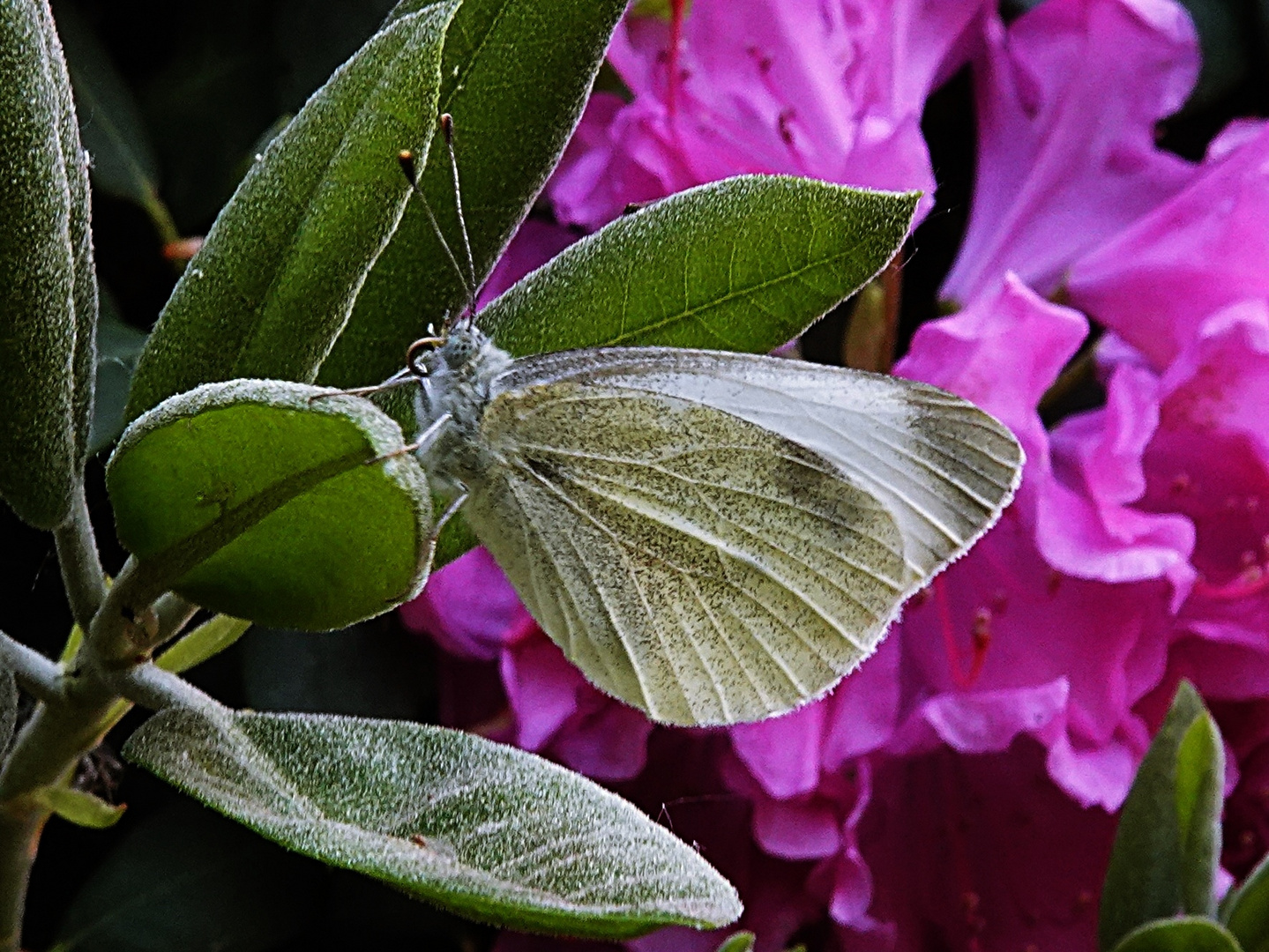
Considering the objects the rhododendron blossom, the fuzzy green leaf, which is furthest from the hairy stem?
the fuzzy green leaf

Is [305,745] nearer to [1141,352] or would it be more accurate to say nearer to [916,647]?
[916,647]

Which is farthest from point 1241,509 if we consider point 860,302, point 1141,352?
point 860,302

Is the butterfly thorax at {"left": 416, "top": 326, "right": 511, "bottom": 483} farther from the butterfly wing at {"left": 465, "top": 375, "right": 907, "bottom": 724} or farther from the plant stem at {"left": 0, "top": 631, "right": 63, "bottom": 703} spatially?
the plant stem at {"left": 0, "top": 631, "right": 63, "bottom": 703}

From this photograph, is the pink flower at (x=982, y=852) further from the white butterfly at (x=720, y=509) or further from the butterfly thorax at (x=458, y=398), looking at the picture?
the butterfly thorax at (x=458, y=398)

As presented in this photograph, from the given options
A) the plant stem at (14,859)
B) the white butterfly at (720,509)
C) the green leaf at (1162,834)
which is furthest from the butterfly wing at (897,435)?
the plant stem at (14,859)

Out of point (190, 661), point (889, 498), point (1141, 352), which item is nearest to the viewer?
point (190, 661)

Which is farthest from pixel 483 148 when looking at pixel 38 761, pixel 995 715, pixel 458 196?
pixel 995 715
